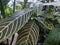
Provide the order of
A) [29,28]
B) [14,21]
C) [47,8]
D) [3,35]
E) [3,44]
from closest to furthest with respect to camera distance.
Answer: [3,35]
[14,21]
[3,44]
[29,28]
[47,8]

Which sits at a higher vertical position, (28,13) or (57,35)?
(28,13)

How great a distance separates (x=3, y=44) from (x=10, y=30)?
0.22 m

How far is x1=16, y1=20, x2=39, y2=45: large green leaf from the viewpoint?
92 centimetres

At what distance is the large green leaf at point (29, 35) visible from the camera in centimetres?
92

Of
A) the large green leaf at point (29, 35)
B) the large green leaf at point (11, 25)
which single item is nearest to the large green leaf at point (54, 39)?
the large green leaf at point (29, 35)

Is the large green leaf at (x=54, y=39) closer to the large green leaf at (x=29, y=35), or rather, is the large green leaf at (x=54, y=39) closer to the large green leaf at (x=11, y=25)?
the large green leaf at (x=29, y=35)

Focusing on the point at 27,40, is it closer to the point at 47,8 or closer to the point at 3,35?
the point at 3,35

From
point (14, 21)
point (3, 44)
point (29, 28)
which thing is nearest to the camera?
point (14, 21)

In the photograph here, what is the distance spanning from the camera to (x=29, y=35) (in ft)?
3.16

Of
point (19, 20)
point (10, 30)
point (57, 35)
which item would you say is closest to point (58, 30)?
point (57, 35)

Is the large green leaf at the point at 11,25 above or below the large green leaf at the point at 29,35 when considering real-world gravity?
above

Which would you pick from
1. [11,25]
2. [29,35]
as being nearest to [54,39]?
[29,35]

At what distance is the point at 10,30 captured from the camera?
72 cm

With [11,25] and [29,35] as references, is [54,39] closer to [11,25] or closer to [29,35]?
[29,35]
